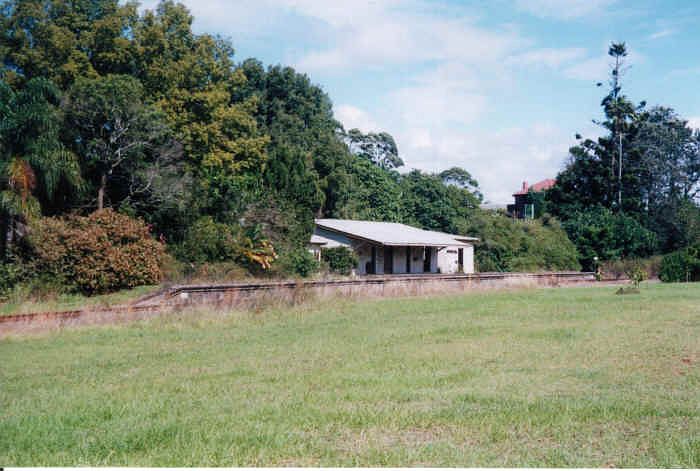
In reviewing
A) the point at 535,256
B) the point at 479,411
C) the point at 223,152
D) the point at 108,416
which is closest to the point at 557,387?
the point at 479,411

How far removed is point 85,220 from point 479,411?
2203 cm

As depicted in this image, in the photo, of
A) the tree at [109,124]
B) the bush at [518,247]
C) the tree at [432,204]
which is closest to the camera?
the tree at [109,124]

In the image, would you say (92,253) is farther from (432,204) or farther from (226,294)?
(432,204)

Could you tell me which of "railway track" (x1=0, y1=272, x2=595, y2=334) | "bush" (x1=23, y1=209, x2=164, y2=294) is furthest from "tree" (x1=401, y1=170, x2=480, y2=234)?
"bush" (x1=23, y1=209, x2=164, y2=294)

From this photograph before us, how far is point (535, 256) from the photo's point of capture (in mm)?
42875

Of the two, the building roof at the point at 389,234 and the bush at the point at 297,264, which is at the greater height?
the building roof at the point at 389,234

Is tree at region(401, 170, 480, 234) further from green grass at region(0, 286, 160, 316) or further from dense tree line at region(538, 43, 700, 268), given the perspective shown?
green grass at region(0, 286, 160, 316)

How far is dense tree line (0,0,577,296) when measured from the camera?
23.9 meters

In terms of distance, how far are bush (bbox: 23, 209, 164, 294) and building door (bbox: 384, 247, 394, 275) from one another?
17112mm

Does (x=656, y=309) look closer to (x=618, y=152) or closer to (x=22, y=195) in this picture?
(x=22, y=195)

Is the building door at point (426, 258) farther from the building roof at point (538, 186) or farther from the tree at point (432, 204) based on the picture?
the building roof at point (538, 186)

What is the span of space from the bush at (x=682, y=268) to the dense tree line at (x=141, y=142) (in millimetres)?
19463

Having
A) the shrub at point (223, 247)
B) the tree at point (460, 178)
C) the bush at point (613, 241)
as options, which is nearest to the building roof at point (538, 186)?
the tree at point (460, 178)

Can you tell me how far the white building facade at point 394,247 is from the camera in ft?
121
